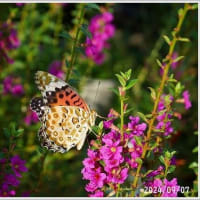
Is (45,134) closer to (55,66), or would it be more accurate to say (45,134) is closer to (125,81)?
(125,81)

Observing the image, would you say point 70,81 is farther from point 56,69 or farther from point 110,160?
point 56,69

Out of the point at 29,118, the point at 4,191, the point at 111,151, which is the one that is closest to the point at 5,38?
the point at 29,118

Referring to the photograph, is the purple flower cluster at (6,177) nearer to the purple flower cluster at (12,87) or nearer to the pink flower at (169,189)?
the pink flower at (169,189)

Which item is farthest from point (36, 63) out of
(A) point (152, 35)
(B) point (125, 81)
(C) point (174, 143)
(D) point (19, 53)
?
(A) point (152, 35)

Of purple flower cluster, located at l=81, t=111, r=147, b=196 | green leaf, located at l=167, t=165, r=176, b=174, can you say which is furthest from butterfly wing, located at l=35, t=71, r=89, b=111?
green leaf, located at l=167, t=165, r=176, b=174

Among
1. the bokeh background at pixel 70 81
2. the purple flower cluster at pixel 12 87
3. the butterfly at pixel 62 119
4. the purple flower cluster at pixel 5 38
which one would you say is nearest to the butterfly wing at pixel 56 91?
the butterfly at pixel 62 119

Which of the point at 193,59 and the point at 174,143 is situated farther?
the point at 193,59
